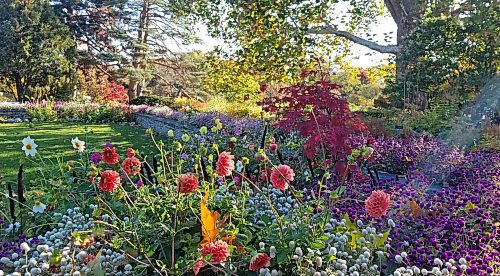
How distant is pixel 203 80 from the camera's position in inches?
878

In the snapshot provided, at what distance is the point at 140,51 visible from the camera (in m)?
21.3

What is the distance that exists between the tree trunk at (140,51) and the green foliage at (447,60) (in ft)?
47.8

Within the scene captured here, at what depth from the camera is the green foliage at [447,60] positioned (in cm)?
806

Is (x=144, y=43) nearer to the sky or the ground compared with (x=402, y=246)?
nearer to the sky

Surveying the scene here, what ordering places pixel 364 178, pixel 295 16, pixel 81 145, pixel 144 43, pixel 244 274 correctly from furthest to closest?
pixel 144 43, pixel 295 16, pixel 364 178, pixel 81 145, pixel 244 274

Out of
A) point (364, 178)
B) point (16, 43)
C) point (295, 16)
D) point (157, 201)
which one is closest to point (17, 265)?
point (157, 201)

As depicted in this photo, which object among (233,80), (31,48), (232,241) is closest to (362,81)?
(233,80)

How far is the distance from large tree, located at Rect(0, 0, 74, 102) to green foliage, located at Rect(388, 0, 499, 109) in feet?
48.1

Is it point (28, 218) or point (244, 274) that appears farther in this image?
point (28, 218)

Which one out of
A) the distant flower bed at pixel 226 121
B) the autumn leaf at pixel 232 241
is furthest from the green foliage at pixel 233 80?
the autumn leaf at pixel 232 241

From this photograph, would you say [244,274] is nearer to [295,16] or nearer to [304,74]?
[304,74]

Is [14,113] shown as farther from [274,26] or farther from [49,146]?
[274,26]

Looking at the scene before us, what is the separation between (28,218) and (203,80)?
20.0 meters

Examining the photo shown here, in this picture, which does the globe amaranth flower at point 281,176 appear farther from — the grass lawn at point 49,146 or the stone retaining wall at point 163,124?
the stone retaining wall at point 163,124
